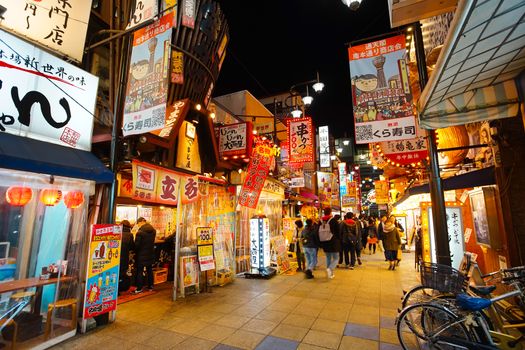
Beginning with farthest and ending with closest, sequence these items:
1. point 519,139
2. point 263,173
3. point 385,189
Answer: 1. point 385,189
2. point 263,173
3. point 519,139

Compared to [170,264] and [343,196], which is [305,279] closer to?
[170,264]

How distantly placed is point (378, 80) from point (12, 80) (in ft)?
26.7

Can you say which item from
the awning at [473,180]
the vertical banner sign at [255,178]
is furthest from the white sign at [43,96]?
the awning at [473,180]

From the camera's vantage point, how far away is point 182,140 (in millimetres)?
10531

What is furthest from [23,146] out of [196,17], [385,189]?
[385,189]

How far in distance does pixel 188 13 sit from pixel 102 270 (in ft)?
31.4

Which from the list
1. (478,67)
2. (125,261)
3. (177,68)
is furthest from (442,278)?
(177,68)

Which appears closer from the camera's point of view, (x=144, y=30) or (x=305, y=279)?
(x=144, y=30)

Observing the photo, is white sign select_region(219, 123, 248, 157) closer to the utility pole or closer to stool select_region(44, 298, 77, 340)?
the utility pole

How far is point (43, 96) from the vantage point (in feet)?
19.2

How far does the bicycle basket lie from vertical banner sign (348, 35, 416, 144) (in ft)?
9.77

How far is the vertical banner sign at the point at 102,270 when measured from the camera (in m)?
6.11

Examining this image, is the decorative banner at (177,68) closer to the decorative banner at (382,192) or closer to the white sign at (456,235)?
the white sign at (456,235)

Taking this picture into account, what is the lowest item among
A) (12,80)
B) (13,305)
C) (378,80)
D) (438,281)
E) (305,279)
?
(305,279)
